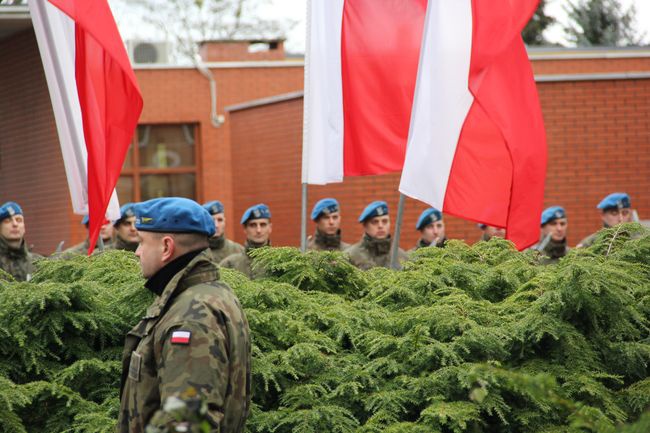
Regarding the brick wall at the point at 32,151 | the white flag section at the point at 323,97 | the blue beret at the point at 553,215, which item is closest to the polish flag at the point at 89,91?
the white flag section at the point at 323,97

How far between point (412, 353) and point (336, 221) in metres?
6.39

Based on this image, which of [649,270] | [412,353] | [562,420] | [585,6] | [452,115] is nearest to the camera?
[562,420]

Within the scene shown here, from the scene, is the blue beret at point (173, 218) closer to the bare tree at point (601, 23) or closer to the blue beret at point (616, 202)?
the blue beret at point (616, 202)

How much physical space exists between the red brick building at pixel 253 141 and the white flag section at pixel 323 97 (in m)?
6.64

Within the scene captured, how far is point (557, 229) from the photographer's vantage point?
40.5 feet

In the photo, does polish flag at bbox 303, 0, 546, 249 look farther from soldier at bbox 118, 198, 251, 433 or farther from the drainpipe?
the drainpipe

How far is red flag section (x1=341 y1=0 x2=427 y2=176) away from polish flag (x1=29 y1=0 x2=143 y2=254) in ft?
5.53

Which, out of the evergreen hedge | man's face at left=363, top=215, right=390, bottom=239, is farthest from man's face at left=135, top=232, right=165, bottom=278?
man's face at left=363, top=215, right=390, bottom=239

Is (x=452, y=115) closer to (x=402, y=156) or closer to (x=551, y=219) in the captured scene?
(x=402, y=156)

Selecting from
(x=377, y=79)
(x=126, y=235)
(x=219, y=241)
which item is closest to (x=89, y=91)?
(x=377, y=79)

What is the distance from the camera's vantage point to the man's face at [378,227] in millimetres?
11883

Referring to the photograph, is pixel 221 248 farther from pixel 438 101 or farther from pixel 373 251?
pixel 438 101

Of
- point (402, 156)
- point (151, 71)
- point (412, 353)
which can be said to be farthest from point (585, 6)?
point (412, 353)

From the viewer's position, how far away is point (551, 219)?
493 inches
